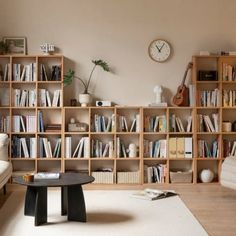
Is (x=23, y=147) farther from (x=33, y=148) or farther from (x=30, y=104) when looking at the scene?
(x=30, y=104)

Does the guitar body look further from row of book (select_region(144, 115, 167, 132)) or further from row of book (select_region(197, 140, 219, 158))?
row of book (select_region(197, 140, 219, 158))

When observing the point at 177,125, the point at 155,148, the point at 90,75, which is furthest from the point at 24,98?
the point at 177,125

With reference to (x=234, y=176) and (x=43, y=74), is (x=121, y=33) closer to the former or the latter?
(x=43, y=74)

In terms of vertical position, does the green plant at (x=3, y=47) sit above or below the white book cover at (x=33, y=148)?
above

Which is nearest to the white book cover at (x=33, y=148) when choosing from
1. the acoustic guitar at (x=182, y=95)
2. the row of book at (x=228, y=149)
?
the acoustic guitar at (x=182, y=95)

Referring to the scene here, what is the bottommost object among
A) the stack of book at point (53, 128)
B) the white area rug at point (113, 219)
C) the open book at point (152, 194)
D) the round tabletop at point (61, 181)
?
the white area rug at point (113, 219)

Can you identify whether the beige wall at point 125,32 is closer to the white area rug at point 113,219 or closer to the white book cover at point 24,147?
the white book cover at point 24,147

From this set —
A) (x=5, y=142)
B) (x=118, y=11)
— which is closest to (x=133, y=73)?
(x=118, y=11)

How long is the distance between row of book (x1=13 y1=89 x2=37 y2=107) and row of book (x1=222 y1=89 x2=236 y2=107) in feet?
8.79

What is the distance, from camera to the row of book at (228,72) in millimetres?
5996

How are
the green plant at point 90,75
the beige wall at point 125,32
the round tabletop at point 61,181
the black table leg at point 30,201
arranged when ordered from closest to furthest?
the round tabletop at point 61,181 → the black table leg at point 30,201 → the green plant at point 90,75 → the beige wall at point 125,32

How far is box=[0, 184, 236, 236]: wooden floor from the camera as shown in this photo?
3.85 metres

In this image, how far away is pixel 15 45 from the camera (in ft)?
19.9

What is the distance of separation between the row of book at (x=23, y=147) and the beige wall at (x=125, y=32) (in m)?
0.89
